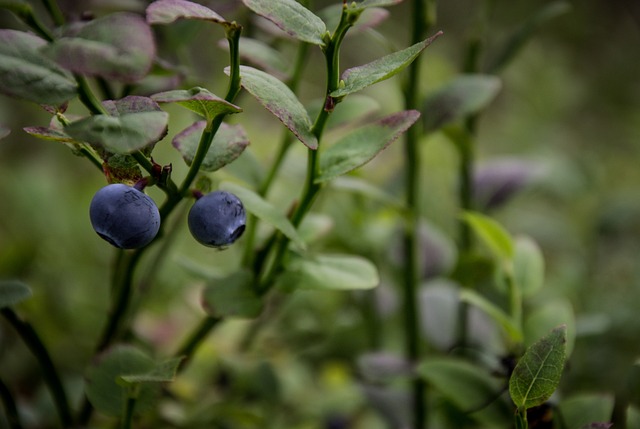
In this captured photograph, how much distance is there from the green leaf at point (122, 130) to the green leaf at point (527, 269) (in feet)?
1.25

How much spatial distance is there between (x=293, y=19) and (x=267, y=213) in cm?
12

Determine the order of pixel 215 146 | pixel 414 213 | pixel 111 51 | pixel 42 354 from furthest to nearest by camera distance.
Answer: pixel 414 213 < pixel 42 354 < pixel 215 146 < pixel 111 51

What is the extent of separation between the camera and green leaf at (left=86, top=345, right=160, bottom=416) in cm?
49

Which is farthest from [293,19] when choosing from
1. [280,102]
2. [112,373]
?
[112,373]

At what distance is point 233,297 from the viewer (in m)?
0.50

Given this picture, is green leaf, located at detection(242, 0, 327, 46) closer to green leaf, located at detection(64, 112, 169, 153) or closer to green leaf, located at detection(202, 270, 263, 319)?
green leaf, located at detection(64, 112, 169, 153)

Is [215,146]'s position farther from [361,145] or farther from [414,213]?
[414,213]

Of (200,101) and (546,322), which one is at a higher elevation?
(200,101)

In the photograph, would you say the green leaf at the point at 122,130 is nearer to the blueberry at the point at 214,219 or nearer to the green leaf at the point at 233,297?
the blueberry at the point at 214,219

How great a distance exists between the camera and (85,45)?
313 millimetres

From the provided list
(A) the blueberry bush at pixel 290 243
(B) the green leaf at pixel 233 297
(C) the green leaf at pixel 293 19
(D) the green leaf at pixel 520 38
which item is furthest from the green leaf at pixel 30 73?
(D) the green leaf at pixel 520 38

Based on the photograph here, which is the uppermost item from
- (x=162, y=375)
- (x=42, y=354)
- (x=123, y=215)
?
(x=123, y=215)

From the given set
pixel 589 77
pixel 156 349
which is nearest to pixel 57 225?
pixel 156 349

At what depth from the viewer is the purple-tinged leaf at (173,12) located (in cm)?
32
